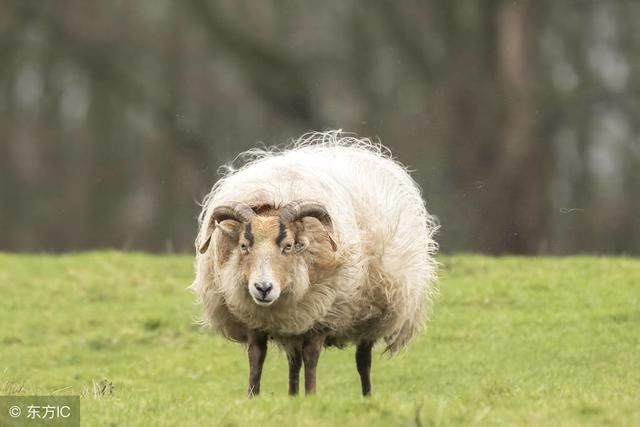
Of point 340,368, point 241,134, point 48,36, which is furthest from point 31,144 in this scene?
point 340,368

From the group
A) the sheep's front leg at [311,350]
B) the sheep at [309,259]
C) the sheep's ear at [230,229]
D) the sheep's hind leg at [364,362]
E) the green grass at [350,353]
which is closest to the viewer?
the green grass at [350,353]

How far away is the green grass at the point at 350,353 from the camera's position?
329 inches

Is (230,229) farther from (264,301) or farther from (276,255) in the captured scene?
(264,301)

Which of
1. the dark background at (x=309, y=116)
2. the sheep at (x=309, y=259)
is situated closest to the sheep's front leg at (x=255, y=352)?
the sheep at (x=309, y=259)

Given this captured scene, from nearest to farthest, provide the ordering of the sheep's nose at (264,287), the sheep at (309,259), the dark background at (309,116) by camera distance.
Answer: the sheep's nose at (264,287), the sheep at (309,259), the dark background at (309,116)

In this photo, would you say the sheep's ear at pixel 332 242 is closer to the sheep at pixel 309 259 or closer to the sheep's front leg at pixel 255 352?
the sheep at pixel 309 259

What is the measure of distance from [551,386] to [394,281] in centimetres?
156

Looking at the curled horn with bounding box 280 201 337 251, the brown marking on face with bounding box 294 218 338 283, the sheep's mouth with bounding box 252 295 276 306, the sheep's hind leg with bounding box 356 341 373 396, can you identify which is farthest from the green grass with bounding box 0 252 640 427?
the curled horn with bounding box 280 201 337 251

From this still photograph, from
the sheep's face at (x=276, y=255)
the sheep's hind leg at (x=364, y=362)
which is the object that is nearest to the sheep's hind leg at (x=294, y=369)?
the sheep's hind leg at (x=364, y=362)

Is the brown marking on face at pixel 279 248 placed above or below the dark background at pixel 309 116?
below

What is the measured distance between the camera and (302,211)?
32.8 feet

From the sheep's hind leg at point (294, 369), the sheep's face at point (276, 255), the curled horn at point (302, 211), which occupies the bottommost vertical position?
the sheep's hind leg at point (294, 369)

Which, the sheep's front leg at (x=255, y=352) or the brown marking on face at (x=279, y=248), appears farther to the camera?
the sheep's front leg at (x=255, y=352)

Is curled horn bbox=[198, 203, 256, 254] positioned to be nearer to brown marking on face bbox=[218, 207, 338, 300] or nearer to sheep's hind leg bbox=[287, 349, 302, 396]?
brown marking on face bbox=[218, 207, 338, 300]
